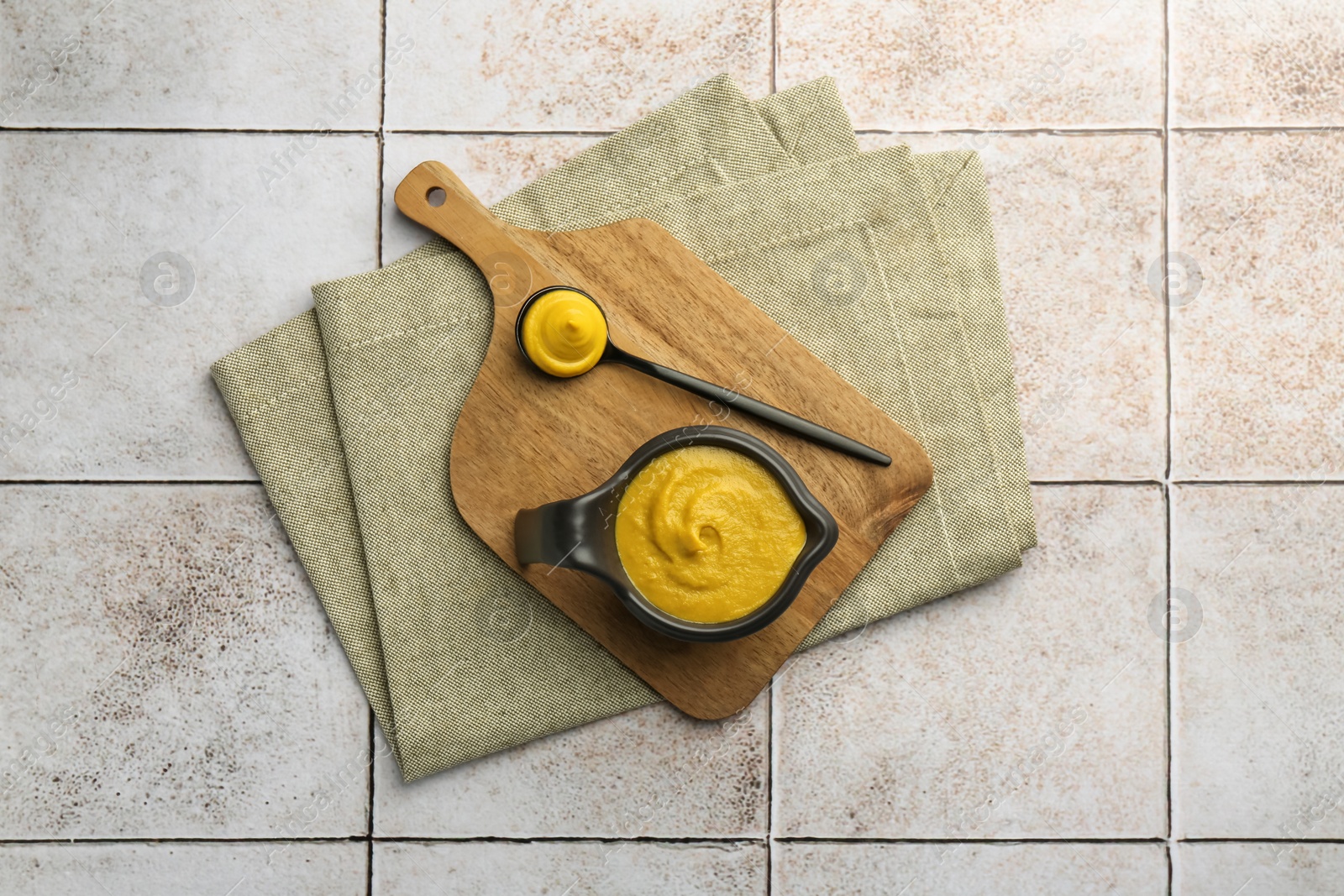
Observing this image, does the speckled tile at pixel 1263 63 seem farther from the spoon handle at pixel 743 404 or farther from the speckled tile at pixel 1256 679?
the spoon handle at pixel 743 404

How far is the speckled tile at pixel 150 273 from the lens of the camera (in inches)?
37.7

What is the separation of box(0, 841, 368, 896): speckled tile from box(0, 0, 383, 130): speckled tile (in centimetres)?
72

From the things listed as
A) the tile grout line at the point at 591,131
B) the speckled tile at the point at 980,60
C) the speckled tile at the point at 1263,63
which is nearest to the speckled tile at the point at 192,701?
the tile grout line at the point at 591,131

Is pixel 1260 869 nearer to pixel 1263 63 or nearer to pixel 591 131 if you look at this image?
pixel 1263 63

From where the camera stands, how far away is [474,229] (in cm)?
92

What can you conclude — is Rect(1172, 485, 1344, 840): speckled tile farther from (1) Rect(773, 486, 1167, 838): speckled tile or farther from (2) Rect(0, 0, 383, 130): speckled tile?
(2) Rect(0, 0, 383, 130): speckled tile

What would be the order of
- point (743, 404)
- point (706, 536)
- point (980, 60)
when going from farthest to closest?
point (980, 60)
point (743, 404)
point (706, 536)

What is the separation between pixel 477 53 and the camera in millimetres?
980

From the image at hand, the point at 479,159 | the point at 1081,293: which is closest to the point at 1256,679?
the point at 1081,293

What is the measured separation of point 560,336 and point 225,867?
0.62 metres

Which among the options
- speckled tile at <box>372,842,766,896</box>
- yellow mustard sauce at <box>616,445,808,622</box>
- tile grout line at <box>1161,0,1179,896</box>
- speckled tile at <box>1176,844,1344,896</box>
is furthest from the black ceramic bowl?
speckled tile at <box>1176,844,1344,896</box>

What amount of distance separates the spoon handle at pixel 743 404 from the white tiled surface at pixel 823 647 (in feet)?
0.69

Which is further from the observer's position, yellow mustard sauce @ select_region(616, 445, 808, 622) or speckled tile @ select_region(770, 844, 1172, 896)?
speckled tile @ select_region(770, 844, 1172, 896)

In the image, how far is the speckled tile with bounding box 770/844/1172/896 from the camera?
95cm
